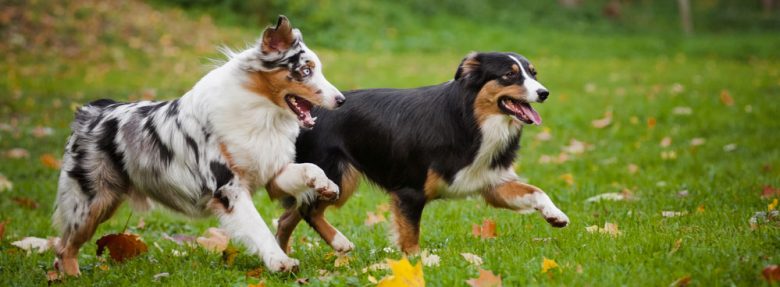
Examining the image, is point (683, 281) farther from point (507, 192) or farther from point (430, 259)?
point (507, 192)

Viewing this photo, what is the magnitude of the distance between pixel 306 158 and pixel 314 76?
34.6 inches

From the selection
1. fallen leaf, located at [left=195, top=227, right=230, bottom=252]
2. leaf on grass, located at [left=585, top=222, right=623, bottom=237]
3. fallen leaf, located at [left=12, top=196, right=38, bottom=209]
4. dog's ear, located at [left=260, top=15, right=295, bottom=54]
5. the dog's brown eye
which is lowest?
fallen leaf, located at [left=12, top=196, right=38, bottom=209]

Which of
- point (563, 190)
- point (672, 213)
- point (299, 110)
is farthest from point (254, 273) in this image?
point (563, 190)

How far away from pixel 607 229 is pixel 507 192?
722 mm

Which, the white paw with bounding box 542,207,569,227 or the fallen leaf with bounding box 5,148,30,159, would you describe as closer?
the white paw with bounding box 542,207,569,227

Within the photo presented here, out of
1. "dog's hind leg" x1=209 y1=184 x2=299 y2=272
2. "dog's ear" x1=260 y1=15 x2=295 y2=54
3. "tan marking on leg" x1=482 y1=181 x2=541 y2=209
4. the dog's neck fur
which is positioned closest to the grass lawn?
"dog's hind leg" x1=209 y1=184 x2=299 y2=272

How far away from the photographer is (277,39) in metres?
4.71

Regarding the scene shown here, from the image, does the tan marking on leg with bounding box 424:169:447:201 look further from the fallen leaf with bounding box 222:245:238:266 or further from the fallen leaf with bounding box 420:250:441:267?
the fallen leaf with bounding box 222:245:238:266

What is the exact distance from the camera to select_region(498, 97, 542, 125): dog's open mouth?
198 inches

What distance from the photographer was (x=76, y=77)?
51.5ft

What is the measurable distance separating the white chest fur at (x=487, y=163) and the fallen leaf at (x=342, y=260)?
805 mm

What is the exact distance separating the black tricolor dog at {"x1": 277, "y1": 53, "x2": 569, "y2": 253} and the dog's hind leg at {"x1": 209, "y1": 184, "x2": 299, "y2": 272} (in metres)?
0.71

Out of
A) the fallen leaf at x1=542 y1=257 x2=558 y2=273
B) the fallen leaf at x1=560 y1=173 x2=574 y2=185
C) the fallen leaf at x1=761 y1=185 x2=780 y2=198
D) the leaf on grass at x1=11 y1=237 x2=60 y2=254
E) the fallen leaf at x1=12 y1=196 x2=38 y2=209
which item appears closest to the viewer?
the fallen leaf at x1=542 y1=257 x2=558 y2=273

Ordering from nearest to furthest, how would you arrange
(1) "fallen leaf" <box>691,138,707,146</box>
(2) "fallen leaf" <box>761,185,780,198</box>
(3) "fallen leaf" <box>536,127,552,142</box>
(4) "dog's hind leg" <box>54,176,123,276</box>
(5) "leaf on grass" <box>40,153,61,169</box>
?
(4) "dog's hind leg" <box>54,176,123,276</box> < (2) "fallen leaf" <box>761,185,780,198</box> < (5) "leaf on grass" <box>40,153,61,169</box> < (1) "fallen leaf" <box>691,138,707,146</box> < (3) "fallen leaf" <box>536,127,552,142</box>
